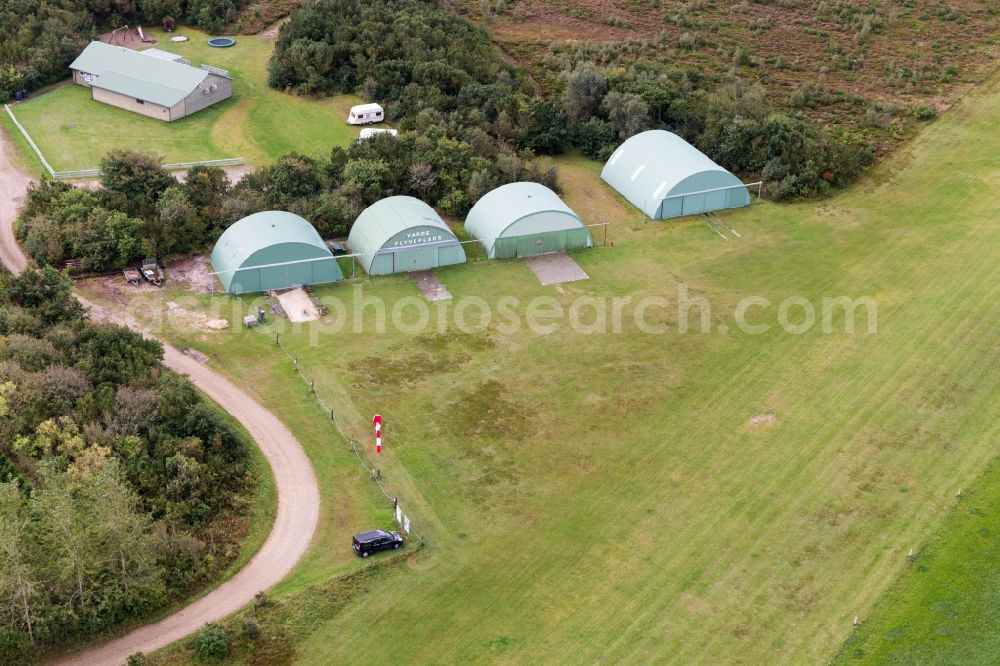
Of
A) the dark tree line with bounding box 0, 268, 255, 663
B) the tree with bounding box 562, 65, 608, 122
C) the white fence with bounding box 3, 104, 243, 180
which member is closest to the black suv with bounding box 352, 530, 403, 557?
the dark tree line with bounding box 0, 268, 255, 663

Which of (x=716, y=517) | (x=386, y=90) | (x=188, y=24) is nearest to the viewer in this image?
(x=716, y=517)

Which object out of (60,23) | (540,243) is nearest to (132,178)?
(540,243)

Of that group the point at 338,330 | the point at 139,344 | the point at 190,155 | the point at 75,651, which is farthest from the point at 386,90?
the point at 75,651

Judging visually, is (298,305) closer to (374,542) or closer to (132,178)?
(132,178)

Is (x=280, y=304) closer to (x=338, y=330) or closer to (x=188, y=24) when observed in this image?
(x=338, y=330)

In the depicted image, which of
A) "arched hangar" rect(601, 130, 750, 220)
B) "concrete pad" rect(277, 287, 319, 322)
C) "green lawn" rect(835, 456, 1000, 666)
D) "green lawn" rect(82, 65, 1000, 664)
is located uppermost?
"arched hangar" rect(601, 130, 750, 220)

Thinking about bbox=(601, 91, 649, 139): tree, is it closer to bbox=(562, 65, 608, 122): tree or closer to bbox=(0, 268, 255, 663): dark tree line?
bbox=(562, 65, 608, 122): tree

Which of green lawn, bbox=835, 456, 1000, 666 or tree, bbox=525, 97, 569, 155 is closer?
green lawn, bbox=835, 456, 1000, 666
